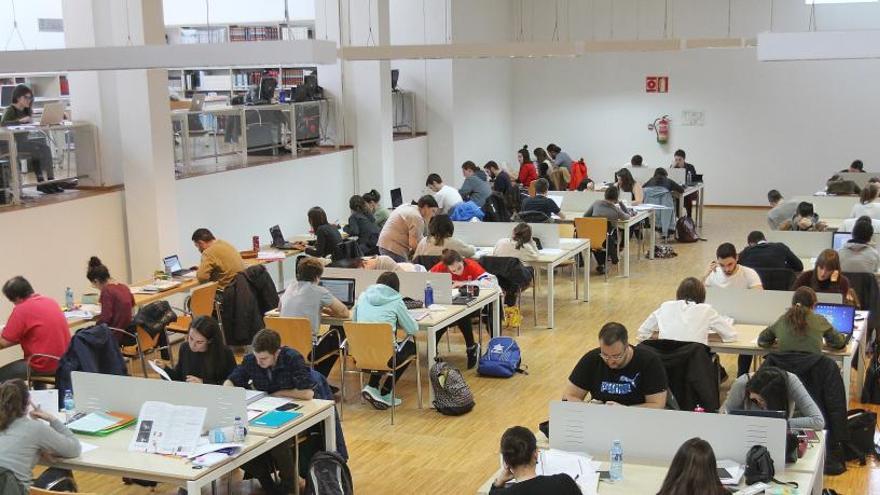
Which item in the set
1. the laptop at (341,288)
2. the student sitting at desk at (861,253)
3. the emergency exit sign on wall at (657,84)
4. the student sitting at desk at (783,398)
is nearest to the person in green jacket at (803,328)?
the student sitting at desk at (783,398)

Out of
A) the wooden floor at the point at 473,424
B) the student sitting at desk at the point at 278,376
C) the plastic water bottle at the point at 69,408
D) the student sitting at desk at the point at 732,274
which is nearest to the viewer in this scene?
the plastic water bottle at the point at 69,408

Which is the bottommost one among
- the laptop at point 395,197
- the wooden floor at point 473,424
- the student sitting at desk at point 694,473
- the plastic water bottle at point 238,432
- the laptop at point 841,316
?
the wooden floor at point 473,424

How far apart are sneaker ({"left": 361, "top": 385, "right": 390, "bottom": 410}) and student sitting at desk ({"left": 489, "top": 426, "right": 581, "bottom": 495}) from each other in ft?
11.7

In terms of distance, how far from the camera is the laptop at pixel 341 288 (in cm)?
859

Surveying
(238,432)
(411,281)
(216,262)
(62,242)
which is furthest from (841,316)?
(62,242)

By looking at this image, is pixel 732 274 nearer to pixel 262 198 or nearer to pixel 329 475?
pixel 329 475

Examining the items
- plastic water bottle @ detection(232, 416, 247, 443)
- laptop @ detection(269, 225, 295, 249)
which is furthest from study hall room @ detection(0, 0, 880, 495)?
laptop @ detection(269, 225, 295, 249)

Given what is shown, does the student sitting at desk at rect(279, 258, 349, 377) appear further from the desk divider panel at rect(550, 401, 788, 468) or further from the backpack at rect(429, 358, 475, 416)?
the desk divider panel at rect(550, 401, 788, 468)

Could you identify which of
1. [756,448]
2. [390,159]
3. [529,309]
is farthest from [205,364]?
[390,159]

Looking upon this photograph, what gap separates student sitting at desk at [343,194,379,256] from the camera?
11.4 metres

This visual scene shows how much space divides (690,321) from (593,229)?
536 cm

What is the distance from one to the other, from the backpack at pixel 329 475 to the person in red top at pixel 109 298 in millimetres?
3356

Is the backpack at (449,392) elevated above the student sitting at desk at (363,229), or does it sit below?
below

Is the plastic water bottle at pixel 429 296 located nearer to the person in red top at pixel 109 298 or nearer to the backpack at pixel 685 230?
the person in red top at pixel 109 298
